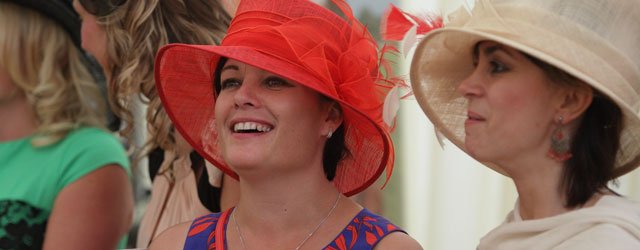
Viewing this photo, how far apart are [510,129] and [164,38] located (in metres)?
1.13

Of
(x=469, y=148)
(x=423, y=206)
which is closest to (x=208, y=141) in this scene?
(x=469, y=148)

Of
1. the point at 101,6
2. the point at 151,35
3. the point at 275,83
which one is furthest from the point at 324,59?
the point at 101,6

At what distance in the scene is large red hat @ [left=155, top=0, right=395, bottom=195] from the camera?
2131 millimetres

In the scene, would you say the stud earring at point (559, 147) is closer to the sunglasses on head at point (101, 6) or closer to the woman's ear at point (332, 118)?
the woman's ear at point (332, 118)

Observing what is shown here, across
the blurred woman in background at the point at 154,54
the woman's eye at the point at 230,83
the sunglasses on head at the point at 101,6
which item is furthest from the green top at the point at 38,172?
the woman's eye at the point at 230,83

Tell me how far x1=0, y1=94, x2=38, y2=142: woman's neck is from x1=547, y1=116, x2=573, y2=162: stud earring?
169 centimetres

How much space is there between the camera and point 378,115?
2.24 meters

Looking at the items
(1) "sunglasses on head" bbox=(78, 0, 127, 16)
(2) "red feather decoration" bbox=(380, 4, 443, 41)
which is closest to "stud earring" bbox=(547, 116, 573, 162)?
(2) "red feather decoration" bbox=(380, 4, 443, 41)

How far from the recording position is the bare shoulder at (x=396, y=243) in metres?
2.15

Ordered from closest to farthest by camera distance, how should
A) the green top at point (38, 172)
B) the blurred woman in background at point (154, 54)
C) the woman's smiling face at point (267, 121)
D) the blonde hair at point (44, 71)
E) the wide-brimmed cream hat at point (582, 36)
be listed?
the wide-brimmed cream hat at point (582, 36) < the woman's smiling face at point (267, 121) < the blurred woman in background at point (154, 54) < the green top at point (38, 172) < the blonde hair at point (44, 71)

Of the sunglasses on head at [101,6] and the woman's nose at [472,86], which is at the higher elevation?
the woman's nose at [472,86]

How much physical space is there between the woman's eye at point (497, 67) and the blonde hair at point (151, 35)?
94cm

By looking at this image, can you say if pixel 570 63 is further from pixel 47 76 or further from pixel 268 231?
pixel 47 76

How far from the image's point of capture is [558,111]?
196cm
